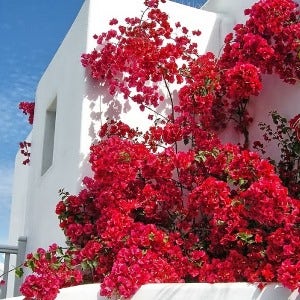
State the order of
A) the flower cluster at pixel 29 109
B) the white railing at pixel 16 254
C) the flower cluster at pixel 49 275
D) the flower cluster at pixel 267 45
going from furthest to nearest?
the flower cluster at pixel 29 109
the white railing at pixel 16 254
the flower cluster at pixel 267 45
the flower cluster at pixel 49 275

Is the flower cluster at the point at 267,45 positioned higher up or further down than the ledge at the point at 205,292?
higher up

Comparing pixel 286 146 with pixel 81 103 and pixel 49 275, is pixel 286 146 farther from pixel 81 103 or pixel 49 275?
pixel 49 275

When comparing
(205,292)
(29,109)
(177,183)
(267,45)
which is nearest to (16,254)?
(29,109)

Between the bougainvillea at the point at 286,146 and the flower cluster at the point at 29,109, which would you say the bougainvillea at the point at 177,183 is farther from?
the flower cluster at the point at 29,109

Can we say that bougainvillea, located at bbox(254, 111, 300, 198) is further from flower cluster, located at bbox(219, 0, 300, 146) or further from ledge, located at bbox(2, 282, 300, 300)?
ledge, located at bbox(2, 282, 300, 300)

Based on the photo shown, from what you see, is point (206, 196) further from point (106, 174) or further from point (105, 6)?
point (105, 6)

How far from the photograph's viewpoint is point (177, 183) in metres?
6.85

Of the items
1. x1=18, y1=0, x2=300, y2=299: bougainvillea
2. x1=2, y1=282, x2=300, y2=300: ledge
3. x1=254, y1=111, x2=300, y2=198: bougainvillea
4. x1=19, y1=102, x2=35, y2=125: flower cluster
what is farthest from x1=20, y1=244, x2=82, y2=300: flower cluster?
x1=19, y1=102, x2=35, y2=125: flower cluster

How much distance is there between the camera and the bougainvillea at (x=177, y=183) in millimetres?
5488

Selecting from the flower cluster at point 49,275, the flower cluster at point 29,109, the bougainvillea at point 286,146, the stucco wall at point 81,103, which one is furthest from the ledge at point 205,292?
the flower cluster at point 29,109

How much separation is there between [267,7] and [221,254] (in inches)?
99.2

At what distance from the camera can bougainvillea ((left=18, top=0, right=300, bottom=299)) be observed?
18.0ft

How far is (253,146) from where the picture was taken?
704 cm

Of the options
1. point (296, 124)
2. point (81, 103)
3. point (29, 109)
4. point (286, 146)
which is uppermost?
point (29, 109)
